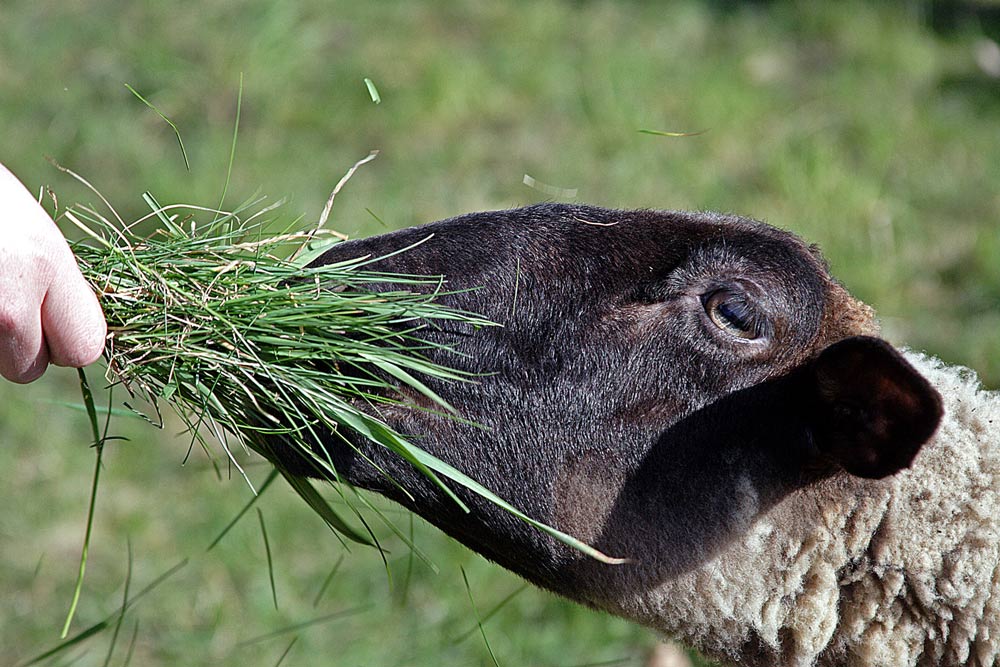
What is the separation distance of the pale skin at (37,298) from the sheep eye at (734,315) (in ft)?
4.51

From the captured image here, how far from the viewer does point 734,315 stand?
2.55 meters

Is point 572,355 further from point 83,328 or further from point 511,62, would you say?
point 511,62

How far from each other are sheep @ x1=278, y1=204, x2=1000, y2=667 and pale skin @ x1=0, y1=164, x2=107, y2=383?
638 mm

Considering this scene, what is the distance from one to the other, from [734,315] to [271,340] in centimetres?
108

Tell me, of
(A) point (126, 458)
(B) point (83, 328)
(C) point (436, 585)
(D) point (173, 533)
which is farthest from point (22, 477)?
(B) point (83, 328)

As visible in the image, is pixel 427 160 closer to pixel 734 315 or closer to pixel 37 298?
pixel 734 315

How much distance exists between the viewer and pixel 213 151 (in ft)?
18.9

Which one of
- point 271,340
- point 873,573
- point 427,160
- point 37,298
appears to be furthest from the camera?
point 427,160

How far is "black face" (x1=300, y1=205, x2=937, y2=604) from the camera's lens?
2.54 m

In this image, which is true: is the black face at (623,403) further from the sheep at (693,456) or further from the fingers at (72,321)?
the fingers at (72,321)

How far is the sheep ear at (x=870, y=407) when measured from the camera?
88.4 inches

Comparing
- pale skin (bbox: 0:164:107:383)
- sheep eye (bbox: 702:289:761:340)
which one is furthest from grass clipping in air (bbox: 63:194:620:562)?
sheep eye (bbox: 702:289:761:340)

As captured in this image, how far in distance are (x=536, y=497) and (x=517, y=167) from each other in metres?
3.73

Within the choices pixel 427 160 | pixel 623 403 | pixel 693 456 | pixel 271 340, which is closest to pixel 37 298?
pixel 271 340
